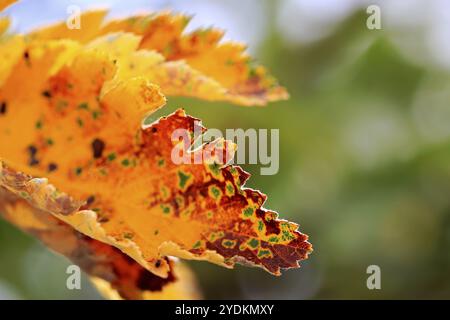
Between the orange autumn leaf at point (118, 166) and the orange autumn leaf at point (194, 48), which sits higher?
the orange autumn leaf at point (194, 48)

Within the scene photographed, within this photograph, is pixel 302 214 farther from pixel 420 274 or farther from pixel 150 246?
pixel 150 246

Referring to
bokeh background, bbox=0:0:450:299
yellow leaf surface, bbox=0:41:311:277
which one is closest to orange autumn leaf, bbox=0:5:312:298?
yellow leaf surface, bbox=0:41:311:277

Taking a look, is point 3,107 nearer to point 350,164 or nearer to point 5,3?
point 5,3

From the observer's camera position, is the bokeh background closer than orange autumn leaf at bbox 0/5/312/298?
No

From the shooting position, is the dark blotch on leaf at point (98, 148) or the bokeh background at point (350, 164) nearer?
the dark blotch on leaf at point (98, 148)

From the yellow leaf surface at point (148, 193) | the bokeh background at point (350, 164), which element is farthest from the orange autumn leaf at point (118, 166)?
the bokeh background at point (350, 164)

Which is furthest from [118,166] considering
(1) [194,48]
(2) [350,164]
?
(2) [350,164]

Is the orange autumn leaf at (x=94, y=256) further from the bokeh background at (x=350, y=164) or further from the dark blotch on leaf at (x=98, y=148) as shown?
the bokeh background at (x=350, y=164)

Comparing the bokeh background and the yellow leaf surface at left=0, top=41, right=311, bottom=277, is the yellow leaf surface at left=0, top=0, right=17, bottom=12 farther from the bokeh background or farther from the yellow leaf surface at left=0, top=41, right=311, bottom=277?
the bokeh background
